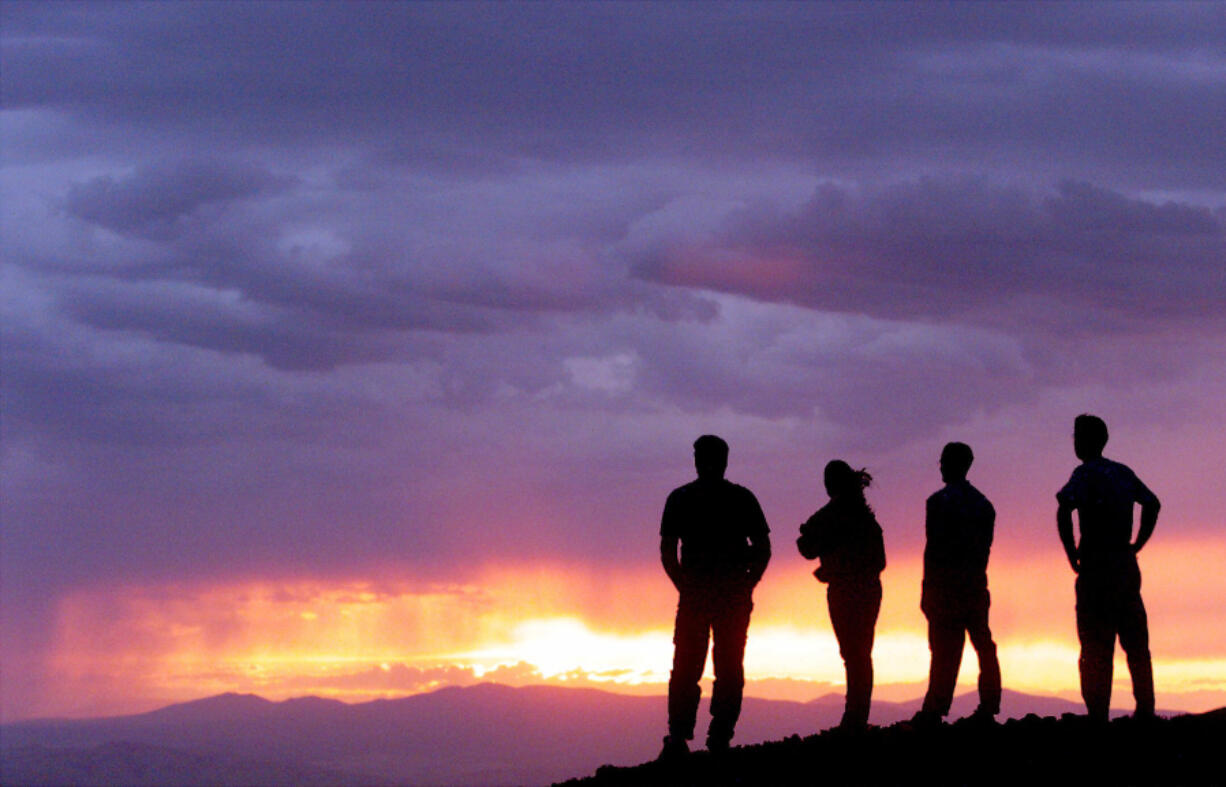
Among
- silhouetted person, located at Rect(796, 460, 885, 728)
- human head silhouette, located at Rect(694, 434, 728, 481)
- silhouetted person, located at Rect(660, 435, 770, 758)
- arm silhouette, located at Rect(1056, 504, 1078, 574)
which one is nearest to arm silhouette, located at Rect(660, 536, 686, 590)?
silhouetted person, located at Rect(660, 435, 770, 758)

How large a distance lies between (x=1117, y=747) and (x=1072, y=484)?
320 centimetres

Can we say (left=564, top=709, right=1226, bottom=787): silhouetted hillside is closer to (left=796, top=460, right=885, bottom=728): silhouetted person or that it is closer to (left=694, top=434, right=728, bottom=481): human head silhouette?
(left=796, top=460, right=885, bottom=728): silhouetted person

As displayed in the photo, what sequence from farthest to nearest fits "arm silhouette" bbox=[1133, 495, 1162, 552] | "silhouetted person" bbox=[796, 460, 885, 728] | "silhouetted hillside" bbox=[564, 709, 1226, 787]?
"silhouetted person" bbox=[796, 460, 885, 728], "arm silhouette" bbox=[1133, 495, 1162, 552], "silhouetted hillside" bbox=[564, 709, 1226, 787]

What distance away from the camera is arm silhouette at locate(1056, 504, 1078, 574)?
52.1 ft

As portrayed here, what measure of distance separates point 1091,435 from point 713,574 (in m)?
4.07

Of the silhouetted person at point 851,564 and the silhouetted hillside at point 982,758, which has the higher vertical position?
the silhouetted person at point 851,564

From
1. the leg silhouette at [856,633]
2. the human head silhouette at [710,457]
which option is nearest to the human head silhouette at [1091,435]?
the leg silhouette at [856,633]

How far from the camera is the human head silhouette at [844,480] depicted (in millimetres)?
16750

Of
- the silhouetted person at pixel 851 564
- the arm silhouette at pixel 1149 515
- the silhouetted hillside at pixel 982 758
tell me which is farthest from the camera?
the silhouetted person at pixel 851 564

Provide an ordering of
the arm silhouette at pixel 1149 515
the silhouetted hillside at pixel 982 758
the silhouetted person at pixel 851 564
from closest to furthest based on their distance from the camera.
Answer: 1. the silhouetted hillside at pixel 982 758
2. the arm silhouette at pixel 1149 515
3. the silhouetted person at pixel 851 564

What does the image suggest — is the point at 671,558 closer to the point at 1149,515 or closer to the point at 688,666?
the point at 688,666

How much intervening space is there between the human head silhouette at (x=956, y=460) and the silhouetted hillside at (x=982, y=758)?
264 centimetres

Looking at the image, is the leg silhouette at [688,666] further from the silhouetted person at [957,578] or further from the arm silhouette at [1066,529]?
the arm silhouette at [1066,529]

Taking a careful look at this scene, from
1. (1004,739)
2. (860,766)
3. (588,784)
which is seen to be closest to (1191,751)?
(1004,739)
